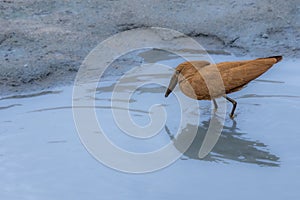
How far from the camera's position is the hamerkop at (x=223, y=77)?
5.39 m

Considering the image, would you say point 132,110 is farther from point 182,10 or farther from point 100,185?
point 182,10

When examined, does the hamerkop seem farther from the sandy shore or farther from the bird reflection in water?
the sandy shore

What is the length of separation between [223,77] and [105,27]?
2033 millimetres

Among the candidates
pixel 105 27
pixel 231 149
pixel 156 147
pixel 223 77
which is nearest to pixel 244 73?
pixel 223 77

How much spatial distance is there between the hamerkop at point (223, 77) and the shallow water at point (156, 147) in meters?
0.23

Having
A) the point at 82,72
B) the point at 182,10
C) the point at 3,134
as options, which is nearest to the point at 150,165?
the point at 3,134

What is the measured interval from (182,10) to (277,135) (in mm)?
2753

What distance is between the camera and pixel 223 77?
5.41 metres

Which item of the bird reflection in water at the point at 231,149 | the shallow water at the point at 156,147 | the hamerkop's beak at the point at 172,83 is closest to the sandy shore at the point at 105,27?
the shallow water at the point at 156,147

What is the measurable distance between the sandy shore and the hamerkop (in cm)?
114

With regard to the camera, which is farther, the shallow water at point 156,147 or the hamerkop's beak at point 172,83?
the hamerkop's beak at point 172,83

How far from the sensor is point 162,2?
7.57m

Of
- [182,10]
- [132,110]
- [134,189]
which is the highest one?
[182,10]

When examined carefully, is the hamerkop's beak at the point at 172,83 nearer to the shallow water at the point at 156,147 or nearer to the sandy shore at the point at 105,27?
the shallow water at the point at 156,147
